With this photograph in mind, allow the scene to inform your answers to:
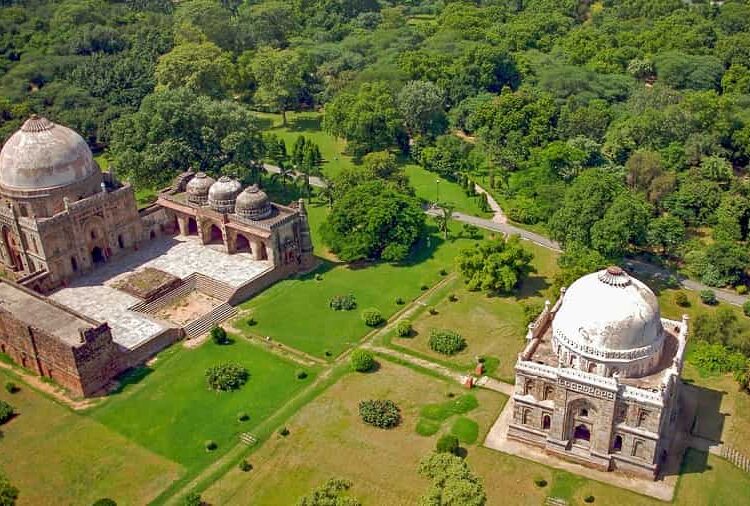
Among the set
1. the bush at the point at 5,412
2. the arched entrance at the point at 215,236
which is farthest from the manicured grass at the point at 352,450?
the arched entrance at the point at 215,236

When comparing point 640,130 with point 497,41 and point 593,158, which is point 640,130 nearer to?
point 593,158

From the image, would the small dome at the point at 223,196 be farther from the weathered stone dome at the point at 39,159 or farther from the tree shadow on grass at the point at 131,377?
the tree shadow on grass at the point at 131,377

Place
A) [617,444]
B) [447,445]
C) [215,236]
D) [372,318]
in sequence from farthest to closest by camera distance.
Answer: [215,236] < [372,318] < [447,445] < [617,444]

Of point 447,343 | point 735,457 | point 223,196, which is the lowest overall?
point 735,457

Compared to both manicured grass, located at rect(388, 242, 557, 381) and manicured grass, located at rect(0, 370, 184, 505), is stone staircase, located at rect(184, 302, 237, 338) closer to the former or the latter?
manicured grass, located at rect(0, 370, 184, 505)

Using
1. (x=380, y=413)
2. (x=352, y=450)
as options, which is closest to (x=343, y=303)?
(x=380, y=413)

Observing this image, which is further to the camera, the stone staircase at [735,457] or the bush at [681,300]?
the bush at [681,300]

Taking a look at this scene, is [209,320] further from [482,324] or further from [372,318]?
[482,324]

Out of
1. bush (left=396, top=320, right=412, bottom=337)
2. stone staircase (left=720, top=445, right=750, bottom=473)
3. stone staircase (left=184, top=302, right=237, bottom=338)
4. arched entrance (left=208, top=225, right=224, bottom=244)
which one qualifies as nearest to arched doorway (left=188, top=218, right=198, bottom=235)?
arched entrance (left=208, top=225, right=224, bottom=244)
